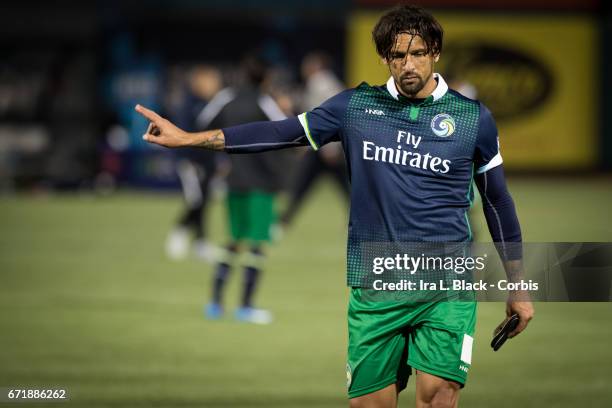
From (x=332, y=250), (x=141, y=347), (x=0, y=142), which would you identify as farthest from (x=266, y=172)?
(x=0, y=142)

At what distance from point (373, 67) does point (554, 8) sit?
5325 millimetres

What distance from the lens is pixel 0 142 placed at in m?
28.5

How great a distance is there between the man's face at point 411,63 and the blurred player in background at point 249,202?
5.87m

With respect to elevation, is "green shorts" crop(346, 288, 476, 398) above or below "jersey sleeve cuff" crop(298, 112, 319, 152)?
below

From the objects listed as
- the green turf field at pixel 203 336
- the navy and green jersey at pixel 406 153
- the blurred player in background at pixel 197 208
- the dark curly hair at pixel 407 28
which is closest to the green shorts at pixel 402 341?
the navy and green jersey at pixel 406 153

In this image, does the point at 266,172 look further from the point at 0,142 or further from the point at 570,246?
the point at 0,142

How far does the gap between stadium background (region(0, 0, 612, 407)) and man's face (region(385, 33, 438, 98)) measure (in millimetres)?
3211

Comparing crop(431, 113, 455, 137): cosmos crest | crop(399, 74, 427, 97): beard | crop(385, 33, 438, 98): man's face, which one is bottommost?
crop(431, 113, 455, 137): cosmos crest

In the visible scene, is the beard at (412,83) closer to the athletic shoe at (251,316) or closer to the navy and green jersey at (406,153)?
the navy and green jersey at (406,153)

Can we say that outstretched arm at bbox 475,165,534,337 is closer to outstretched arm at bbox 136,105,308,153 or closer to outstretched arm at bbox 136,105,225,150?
outstretched arm at bbox 136,105,308,153

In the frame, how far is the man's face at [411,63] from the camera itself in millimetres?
5160

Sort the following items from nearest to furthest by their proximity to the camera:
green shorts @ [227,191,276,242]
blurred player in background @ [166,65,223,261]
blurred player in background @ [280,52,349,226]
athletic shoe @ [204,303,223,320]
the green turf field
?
the green turf field → green shorts @ [227,191,276,242] → athletic shoe @ [204,303,223,320] → blurred player in background @ [166,65,223,261] → blurred player in background @ [280,52,349,226]

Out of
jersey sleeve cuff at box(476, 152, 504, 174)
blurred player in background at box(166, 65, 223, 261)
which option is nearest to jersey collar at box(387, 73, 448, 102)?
jersey sleeve cuff at box(476, 152, 504, 174)

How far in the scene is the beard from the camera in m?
5.20
